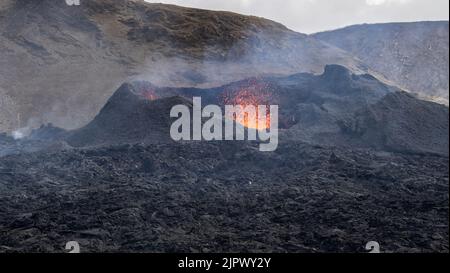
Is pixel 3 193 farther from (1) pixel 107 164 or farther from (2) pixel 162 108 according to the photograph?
(2) pixel 162 108

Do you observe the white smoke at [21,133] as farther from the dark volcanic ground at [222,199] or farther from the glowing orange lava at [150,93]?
the dark volcanic ground at [222,199]

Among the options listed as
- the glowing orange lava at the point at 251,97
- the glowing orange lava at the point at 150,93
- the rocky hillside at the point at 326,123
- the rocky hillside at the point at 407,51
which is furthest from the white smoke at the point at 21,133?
the rocky hillside at the point at 407,51

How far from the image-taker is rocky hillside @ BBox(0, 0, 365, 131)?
3153cm

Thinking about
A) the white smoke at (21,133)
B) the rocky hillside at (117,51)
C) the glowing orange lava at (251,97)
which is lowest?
the white smoke at (21,133)

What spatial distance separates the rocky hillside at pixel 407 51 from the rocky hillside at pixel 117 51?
14.2 metres

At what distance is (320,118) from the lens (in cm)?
2370

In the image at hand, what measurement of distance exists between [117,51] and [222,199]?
92.9ft

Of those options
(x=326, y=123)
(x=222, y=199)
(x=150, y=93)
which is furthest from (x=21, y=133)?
(x=222, y=199)

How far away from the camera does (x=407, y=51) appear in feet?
213

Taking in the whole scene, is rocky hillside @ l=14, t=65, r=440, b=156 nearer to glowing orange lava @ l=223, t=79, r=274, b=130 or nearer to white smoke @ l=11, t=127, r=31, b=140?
white smoke @ l=11, t=127, r=31, b=140

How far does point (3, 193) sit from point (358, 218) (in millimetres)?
9202

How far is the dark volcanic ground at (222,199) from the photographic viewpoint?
33.4 ft

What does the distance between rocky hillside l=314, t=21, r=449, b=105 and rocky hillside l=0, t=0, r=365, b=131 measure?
14236 mm
